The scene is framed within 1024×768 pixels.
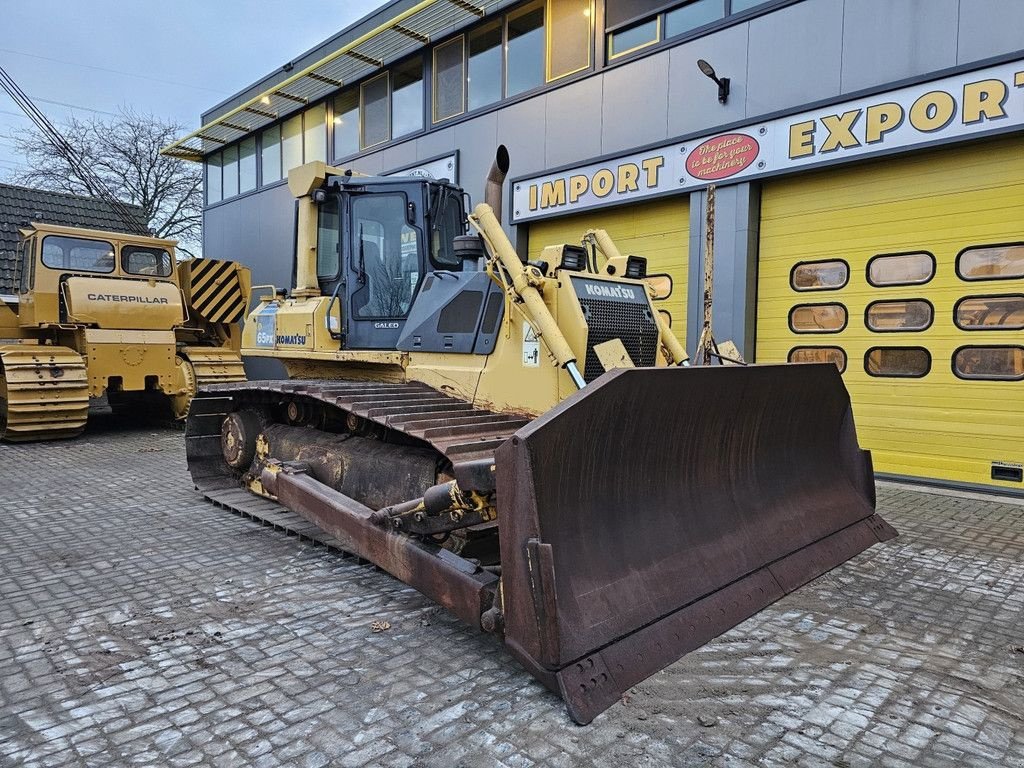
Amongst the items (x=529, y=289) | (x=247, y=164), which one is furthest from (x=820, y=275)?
(x=247, y=164)

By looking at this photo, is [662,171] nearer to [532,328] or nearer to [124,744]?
[532,328]

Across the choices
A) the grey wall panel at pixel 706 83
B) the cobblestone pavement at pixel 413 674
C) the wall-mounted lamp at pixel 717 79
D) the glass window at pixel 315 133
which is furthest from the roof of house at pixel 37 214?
the wall-mounted lamp at pixel 717 79

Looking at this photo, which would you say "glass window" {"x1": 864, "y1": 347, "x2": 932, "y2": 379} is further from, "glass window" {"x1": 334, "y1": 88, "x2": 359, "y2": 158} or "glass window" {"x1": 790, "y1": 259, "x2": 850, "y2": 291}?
"glass window" {"x1": 334, "y1": 88, "x2": 359, "y2": 158}

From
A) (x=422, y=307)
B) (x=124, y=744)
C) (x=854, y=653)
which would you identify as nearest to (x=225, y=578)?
(x=124, y=744)

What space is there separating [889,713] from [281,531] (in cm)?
391

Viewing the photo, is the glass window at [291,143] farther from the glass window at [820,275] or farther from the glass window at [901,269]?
the glass window at [901,269]

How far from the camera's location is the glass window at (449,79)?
11.0 meters

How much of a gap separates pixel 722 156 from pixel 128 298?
335 inches

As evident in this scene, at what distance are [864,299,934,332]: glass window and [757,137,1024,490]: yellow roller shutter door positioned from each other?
0.01 m

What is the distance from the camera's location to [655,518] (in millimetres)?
3215

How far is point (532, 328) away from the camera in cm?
408

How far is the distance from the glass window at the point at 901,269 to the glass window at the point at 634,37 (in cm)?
395

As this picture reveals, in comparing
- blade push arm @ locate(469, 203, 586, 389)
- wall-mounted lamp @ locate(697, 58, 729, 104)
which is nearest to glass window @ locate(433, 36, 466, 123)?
wall-mounted lamp @ locate(697, 58, 729, 104)

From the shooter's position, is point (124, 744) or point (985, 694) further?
point (985, 694)
